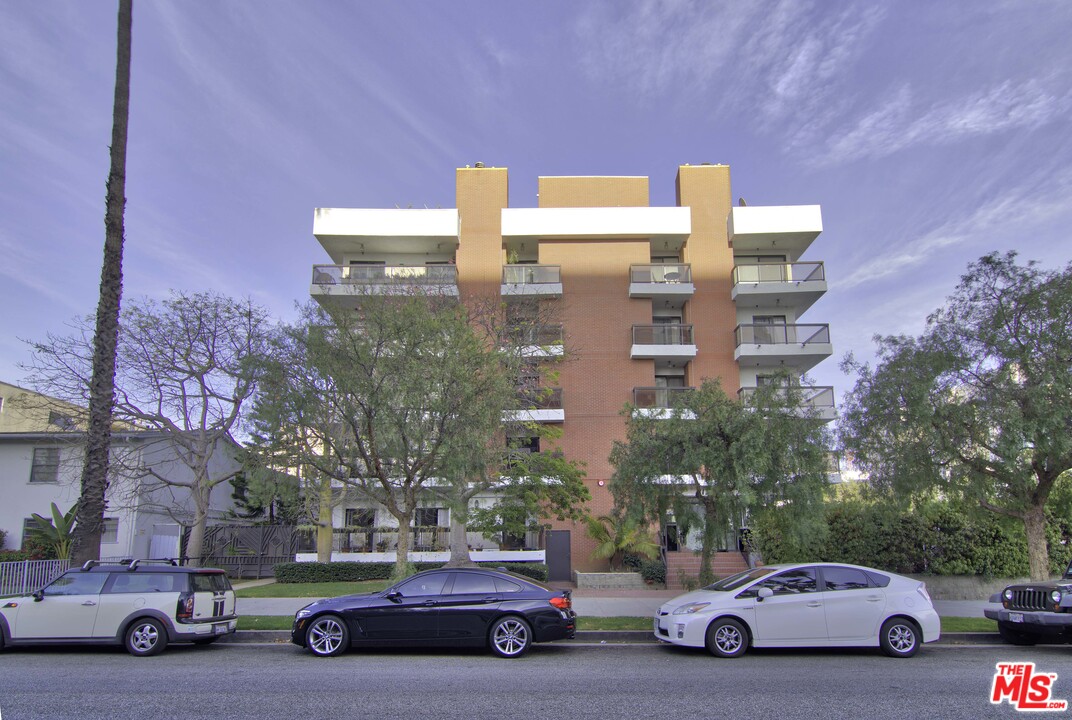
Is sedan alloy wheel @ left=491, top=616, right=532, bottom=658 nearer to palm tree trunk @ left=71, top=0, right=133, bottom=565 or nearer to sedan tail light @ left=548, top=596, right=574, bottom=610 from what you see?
sedan tail light @ left=548, top=596, right=574, bottom=610

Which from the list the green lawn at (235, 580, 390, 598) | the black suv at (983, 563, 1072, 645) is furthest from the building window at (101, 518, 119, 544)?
the black suv at (983, 563, 1072, 645)

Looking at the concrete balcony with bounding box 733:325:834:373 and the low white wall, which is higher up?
the concrete balcony with bounding box 733:325:834:373

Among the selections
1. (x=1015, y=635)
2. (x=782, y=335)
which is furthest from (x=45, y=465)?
(x=1015, y=635)

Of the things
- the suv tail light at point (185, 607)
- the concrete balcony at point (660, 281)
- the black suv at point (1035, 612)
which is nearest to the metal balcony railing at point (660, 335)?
the concrete balcony at point (660, 281)

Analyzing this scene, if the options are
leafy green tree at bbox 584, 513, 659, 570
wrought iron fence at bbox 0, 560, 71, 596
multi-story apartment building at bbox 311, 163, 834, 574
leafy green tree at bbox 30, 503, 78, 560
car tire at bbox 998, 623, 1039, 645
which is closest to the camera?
car tire at bbox 998, 623, 1039, 645

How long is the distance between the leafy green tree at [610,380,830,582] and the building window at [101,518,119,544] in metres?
19.6

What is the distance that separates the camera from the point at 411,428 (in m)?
13.1

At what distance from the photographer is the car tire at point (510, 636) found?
10.3 meters

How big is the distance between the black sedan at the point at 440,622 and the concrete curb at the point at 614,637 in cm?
167

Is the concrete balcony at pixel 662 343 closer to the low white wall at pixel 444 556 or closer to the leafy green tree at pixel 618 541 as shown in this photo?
the leafy green tree at pixel 618 541

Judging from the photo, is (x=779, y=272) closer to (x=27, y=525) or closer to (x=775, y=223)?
(x=775, y=223)

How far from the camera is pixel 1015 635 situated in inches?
455

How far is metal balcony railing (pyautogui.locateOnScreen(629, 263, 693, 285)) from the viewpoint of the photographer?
2792 cm

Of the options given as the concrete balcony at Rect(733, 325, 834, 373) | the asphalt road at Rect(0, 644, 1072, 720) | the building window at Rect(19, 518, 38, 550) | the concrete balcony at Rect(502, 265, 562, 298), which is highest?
the concrete balcony at Rect(502, 265, 562, 298)
